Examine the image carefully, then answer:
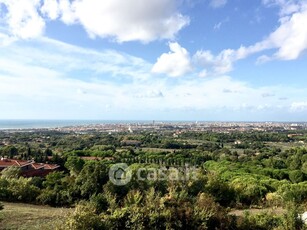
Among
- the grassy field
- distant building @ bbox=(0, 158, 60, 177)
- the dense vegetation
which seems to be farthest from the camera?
distant building @ bbox=(0, 158, 60, 177)

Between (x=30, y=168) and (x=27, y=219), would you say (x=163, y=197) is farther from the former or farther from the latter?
(x=30, y=168)

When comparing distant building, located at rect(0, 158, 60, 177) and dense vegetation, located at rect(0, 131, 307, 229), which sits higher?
dense vegetation, located at rect(0, 131, 307, 229)

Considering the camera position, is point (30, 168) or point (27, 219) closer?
point (27, 219)

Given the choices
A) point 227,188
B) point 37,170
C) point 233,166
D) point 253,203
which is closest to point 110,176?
point 227,188

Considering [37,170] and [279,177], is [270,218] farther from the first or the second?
[37,170]

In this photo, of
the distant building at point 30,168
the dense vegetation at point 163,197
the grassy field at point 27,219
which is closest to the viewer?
the dense vegetation at point 163,197

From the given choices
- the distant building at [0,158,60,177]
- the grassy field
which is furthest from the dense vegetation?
the distant building at [0,158,60,177]

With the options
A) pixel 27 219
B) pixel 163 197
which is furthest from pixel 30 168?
pixel 163 197

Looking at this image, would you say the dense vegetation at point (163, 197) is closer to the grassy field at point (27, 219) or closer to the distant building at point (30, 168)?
the grassy field at point (27, 219)

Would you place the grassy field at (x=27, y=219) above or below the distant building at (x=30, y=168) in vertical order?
above

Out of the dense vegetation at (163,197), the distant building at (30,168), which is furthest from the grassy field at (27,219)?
the distant building at (30,168)

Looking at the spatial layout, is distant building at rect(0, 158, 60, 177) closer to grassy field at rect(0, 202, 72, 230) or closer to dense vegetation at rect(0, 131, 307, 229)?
dense vegetation at rect(0, 131, 307, 229)
